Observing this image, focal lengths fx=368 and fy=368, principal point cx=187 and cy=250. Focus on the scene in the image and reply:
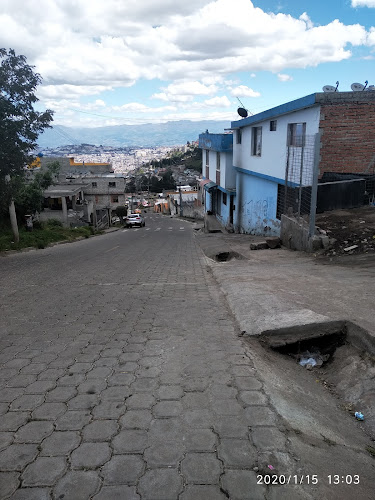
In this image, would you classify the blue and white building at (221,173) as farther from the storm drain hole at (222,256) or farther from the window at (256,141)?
the storm drain hole at (222,256)

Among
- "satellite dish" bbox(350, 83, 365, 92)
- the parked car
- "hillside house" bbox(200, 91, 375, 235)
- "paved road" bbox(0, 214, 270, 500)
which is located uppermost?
"satellite dish" bbox(350, 83, 365, 92)

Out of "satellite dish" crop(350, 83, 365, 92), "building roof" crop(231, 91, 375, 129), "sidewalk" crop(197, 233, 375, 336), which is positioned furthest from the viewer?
"satellite dish" crop(350, 83, 365, 92)

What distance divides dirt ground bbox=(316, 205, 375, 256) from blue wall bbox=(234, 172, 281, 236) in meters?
3.97

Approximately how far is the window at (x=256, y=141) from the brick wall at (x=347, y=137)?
5039 mm

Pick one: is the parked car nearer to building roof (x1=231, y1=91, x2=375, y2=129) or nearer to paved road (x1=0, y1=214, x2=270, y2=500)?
building roof (x1=231, y1=91, x2=375, y2=129)

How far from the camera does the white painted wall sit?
11114 mm

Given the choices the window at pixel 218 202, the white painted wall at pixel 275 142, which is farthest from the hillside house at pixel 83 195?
the white painted wall at pixel 275 142

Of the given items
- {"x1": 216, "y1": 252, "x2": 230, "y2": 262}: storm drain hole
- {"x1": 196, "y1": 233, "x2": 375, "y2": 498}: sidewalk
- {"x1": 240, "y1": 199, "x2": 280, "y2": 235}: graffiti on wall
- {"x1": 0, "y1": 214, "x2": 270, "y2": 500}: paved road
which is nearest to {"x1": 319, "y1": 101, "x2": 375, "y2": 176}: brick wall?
{"x1": 240, "y1": 199, "x2": 280, "y2": 235}: graffiti on wall

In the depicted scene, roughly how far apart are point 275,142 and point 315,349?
37.5 feet

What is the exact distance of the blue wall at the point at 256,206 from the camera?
14695mm

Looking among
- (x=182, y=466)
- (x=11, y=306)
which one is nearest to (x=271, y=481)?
(x=182, y=466)

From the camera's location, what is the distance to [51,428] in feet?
8.19

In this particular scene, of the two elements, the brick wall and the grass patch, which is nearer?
the brick wall

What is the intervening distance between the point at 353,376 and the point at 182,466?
1937 millimetres
